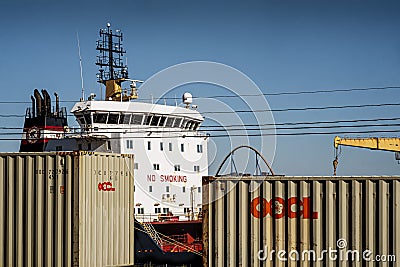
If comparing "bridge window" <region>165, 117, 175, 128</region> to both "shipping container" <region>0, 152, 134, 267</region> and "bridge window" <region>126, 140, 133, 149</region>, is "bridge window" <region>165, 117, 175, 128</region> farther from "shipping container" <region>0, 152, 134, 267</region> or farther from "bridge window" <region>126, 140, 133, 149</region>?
"shipping container" <region>0, 152, 134, 267</region>

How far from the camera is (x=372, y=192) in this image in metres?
15.6

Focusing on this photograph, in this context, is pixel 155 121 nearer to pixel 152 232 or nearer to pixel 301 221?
pixel 152 232

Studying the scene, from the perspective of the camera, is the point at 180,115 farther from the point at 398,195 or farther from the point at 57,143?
the point at 398,195

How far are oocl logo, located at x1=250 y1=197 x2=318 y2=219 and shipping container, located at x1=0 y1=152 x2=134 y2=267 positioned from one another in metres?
5.08

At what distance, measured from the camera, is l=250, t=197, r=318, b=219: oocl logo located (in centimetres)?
1598

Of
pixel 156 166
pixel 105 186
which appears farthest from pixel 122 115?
pixel 105 186

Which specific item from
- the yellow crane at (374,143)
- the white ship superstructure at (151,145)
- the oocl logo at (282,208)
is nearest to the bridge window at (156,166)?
the white ship superstructure at (151,145)

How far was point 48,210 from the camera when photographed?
18.4 m

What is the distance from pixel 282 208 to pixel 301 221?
0.56 meters

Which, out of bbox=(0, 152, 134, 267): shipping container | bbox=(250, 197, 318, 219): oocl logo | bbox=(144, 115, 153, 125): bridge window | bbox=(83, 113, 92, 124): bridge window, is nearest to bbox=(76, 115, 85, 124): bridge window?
bbox=(83, 113, 92, 124): bridge window

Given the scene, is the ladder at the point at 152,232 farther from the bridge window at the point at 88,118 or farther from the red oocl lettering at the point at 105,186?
→ the red oocl lettering at the point at 105,186

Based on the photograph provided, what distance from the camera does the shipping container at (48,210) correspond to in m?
18.2

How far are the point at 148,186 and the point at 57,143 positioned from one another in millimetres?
5400

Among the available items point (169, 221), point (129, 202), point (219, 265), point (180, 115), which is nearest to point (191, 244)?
point (169, 221)
